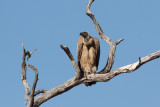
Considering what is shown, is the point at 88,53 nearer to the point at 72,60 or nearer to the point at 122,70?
the point at 72,60

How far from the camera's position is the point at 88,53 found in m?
9.03

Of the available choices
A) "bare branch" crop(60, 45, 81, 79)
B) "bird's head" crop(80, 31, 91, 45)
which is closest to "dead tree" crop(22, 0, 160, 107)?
"bare branch" crop(60, 45, 81, 79)

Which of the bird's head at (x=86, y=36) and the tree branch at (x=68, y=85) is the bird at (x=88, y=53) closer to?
the bird's head at (x=86, y=36)

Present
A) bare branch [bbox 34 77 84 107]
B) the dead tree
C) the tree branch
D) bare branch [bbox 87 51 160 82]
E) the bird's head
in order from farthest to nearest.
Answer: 1. the bird's head
2. bare branch [bbox 34 77 84 107]
3. the tree branch
4. the dead tree
5. bare branch [bbox 87 51 160 82]

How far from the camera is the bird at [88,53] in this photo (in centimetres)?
887

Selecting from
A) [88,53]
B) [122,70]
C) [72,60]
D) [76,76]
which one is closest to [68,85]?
[76,76]

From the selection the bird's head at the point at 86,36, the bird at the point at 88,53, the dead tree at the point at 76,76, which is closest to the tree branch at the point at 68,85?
the dead tree at the point at 76,76

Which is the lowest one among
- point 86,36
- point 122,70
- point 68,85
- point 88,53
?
point 122,70

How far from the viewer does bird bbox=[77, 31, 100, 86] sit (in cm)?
887

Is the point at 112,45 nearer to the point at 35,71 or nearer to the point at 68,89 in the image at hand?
the point at 68,89


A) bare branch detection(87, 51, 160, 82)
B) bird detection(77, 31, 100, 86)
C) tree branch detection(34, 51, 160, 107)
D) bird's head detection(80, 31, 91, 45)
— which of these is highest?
bird's head detection(80, 31, 91, 45)

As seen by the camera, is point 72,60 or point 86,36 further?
point 86,36

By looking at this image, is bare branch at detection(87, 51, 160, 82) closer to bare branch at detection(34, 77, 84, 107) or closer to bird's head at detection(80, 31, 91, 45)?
bare branch at detection(34, 77, 84, 107)

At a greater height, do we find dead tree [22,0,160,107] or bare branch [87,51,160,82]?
dead tree [22,0,160,107]
